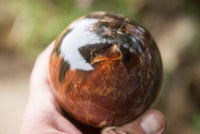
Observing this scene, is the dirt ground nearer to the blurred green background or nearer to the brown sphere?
the blurred green background

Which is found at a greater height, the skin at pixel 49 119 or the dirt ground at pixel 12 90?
the skin at pixel 49 119

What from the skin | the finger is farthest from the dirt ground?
the finger

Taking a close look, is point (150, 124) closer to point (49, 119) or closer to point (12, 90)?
point (49, 119)

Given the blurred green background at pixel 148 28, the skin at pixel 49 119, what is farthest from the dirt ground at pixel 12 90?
the skin at pixel 49 119

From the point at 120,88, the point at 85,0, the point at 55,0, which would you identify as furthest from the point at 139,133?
the point at 55,0

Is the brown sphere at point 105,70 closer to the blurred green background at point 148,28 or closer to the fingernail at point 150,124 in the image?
the fingernail at point 150,124

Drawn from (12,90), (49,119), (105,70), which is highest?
(105,70)

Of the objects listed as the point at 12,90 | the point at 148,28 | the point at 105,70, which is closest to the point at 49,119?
the point at 105,70
